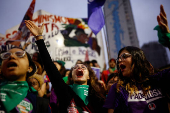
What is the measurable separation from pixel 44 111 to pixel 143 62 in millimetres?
1253

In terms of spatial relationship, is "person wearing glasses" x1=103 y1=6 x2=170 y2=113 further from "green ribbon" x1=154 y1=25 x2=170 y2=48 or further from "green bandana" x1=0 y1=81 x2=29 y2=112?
"green bandana" x1=0 y1=81 x2=29 y2=112

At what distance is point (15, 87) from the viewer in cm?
105

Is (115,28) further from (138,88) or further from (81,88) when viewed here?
(138,88)

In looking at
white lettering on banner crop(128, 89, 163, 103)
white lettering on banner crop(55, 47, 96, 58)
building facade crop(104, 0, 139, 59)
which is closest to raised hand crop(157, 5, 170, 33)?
white lettering on banner crop(128, 89, 163, 103)

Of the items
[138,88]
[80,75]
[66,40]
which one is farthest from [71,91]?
[66,40]

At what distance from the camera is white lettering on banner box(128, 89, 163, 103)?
1.23 metres

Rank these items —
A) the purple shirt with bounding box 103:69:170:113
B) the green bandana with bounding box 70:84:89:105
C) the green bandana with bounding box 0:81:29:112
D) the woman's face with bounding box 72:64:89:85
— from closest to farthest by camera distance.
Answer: the green bandana with bounding box 0:81:29:112 → the purple shirt with bounding box 103:69:170:113 → the green bandana with bounding box 70:84:89:105 → the woman's face with bounding box 72:64:89:85

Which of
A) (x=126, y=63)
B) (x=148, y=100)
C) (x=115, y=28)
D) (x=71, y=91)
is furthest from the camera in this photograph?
(x=115, y=28)

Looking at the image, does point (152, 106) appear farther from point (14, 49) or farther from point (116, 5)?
point (116, 5)

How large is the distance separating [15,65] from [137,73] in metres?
1.31

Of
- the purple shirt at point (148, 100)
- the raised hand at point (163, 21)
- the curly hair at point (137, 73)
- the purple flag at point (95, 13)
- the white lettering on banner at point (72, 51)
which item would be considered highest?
the purple flag at point (95, 13)

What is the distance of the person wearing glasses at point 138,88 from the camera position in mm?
1209

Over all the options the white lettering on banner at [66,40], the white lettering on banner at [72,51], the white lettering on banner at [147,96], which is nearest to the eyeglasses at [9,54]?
the white lettering on banner at [147,96]

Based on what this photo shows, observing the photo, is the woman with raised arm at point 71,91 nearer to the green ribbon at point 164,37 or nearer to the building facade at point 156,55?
the green ribbon at point 164,37
